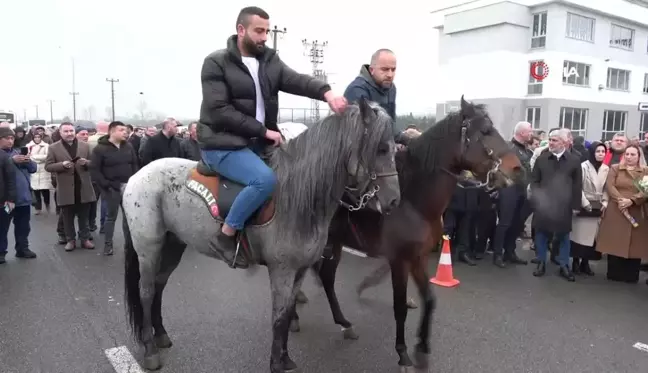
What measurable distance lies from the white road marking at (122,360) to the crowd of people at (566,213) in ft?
15.4

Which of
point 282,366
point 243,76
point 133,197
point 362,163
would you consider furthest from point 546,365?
point 133,197

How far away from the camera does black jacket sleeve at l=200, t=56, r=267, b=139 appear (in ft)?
9.92

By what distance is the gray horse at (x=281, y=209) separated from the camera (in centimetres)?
287

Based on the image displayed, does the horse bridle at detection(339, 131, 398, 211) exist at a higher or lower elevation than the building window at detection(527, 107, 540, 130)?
lower

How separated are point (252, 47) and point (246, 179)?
890 millimetres

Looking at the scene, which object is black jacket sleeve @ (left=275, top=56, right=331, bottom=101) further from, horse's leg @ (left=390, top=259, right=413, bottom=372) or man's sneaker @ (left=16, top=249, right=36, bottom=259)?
man's sneaker @ (left=16, top=249, right=36, bottom=259)

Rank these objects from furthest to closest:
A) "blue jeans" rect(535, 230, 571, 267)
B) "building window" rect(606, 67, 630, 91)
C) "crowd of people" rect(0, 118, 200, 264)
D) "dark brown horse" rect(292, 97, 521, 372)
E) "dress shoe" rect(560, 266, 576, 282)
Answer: "building window" rect(606, 67, 630, 91)
"crowd of people" rect(0, 118, 200, 264)
"blue jeans" rect(535, 230, 571, 267)
"dress shoe" rect(560, 266, 576, 282)
"dark brown horse" rect(292, 97, 521, 372)

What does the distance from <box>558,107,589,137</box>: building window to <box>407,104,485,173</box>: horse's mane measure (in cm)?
2884

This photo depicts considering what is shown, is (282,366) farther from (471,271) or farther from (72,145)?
(72,145)

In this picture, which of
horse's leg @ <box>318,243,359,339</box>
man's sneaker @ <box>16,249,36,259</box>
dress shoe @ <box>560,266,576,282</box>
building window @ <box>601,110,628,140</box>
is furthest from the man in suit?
building window @ <box>601,110,628,140</box>

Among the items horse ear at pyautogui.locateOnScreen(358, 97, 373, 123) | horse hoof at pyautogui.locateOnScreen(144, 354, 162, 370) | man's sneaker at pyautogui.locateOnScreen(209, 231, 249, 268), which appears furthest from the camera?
horse hoof at pyautogui.locateOnScreen(144, 354, 162, 370)

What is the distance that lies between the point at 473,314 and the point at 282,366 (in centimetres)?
246

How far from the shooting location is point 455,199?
697 centimetres

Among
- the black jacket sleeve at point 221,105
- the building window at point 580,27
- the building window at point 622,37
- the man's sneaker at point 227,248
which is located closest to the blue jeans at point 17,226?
the man's sneaker at point 227,248
